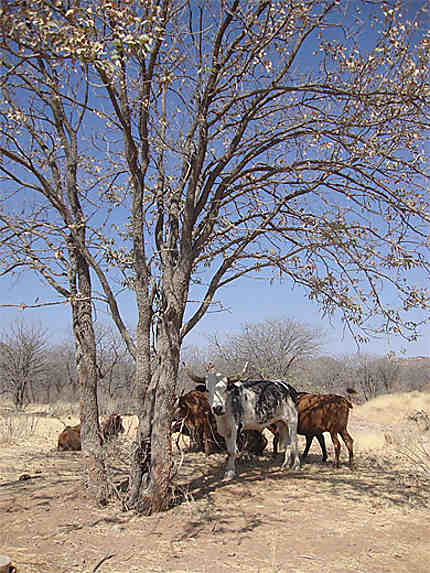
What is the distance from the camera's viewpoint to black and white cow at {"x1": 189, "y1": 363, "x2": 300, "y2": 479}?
24.9 feet

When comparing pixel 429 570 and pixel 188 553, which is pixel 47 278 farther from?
pixel 429 570

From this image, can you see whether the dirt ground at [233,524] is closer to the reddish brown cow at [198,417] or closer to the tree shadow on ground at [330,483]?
the tree shadow on ground at [330,483]

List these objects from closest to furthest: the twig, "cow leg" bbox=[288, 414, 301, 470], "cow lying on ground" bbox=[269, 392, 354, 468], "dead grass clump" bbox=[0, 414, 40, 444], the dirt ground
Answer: the twig, the dirt ground, "cow leg" bbox=[288, 414, 301, 470], "cow lying on ground" bbox=[269, 392, 354, 468], "dead grass clump" bbox=[0, 414, 40, 444]

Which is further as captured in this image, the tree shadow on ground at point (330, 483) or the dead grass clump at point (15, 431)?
the dead grass clump at point (15, 431)

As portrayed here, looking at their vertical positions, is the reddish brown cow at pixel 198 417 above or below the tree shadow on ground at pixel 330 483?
above

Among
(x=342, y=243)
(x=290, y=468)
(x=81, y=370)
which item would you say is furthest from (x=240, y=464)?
(x=342, y=243)

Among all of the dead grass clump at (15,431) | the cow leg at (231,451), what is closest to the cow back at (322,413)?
the cow leg at (231,451)

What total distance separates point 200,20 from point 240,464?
23.6ft

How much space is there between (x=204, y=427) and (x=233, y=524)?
13.5 feet

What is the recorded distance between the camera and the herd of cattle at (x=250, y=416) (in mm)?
7715

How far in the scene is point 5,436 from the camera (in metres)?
11.3

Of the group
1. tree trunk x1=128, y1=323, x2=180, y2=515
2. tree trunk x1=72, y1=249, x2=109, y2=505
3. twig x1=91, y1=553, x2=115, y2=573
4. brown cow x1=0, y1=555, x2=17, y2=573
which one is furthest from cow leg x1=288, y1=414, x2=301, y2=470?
brown cow x1=0, y1=555, x2=17, y2=573

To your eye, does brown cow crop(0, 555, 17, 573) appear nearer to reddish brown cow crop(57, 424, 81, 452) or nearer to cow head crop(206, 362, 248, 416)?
cow head crop(206, 362, 248, 416)

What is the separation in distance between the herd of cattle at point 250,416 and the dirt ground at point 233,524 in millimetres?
552
